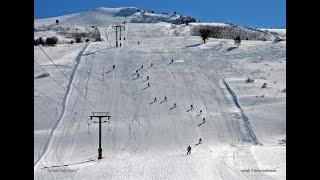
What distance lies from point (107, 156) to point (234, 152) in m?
9.02

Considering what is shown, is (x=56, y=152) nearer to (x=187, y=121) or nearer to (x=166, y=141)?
(x=166, y=141)

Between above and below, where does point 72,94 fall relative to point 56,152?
above

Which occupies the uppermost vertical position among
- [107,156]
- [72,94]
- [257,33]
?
[257,33]

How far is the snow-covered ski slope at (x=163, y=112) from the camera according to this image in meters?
35.8

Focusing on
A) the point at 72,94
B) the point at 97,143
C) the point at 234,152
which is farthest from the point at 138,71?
the point at 234,152

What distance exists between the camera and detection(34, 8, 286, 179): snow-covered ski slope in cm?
3581

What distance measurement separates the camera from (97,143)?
150 ft

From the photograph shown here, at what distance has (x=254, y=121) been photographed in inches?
2015

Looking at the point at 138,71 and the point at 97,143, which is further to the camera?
the point at 138,71

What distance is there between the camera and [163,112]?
53.9m
